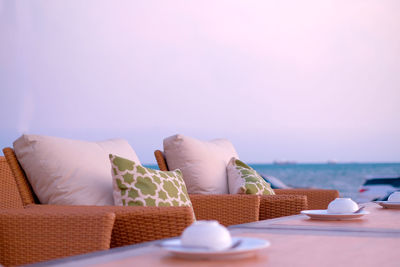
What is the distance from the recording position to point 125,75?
35.0 ft

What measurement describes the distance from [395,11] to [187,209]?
472 inches

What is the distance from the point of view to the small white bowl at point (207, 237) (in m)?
0.98

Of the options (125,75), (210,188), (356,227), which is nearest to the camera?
(356,227)

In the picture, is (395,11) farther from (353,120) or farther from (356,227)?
(356,227)

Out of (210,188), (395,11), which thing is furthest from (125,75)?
(210,188)

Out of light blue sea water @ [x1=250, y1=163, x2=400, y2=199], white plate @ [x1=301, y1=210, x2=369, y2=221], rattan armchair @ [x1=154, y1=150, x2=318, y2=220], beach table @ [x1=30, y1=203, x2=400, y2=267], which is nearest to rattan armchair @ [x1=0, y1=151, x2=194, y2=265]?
white plate @ [x1=301, y1=210, x2=369, y2=221]

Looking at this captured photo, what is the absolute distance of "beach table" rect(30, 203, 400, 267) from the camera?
0.98 m

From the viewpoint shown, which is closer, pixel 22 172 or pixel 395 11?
pixel 22 172

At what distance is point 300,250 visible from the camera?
1102 millimetres

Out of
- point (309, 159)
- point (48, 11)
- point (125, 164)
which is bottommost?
point (309, 159)

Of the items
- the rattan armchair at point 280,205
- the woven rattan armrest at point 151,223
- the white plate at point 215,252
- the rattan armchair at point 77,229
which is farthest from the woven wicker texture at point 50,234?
the rattan armchair at point 280,205

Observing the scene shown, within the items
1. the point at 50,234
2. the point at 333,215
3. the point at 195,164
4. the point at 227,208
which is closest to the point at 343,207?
the point at 333,215

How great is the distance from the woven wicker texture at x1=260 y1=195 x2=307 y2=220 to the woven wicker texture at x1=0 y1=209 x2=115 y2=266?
4.94 ft

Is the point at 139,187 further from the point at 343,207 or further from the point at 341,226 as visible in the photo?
the point at 341,226
